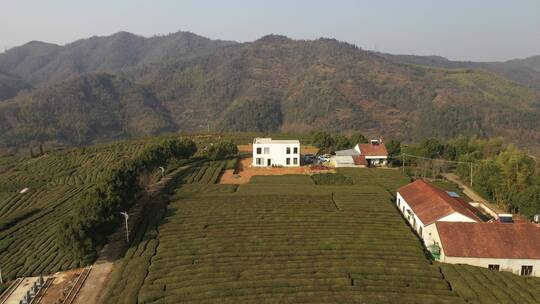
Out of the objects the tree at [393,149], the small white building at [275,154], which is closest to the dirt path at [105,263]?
the small white building at [275,154]

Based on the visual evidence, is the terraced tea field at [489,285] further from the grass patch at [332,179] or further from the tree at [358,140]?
the tree at [358,140]

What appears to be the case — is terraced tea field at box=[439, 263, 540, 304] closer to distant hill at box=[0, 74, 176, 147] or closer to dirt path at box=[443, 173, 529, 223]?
dirt path at box=[443, 173, 529, 223]

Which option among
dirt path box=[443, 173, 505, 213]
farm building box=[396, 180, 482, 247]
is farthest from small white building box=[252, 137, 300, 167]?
dirt path box=[443, 173, 505, 213]

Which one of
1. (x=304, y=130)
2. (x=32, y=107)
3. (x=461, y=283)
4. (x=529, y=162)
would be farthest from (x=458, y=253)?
(x=32, y=107)

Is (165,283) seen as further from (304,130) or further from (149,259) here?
(304,130)

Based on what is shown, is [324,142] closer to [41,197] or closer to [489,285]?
[41,197]

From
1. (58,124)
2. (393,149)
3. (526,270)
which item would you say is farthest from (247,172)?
(58,124)
